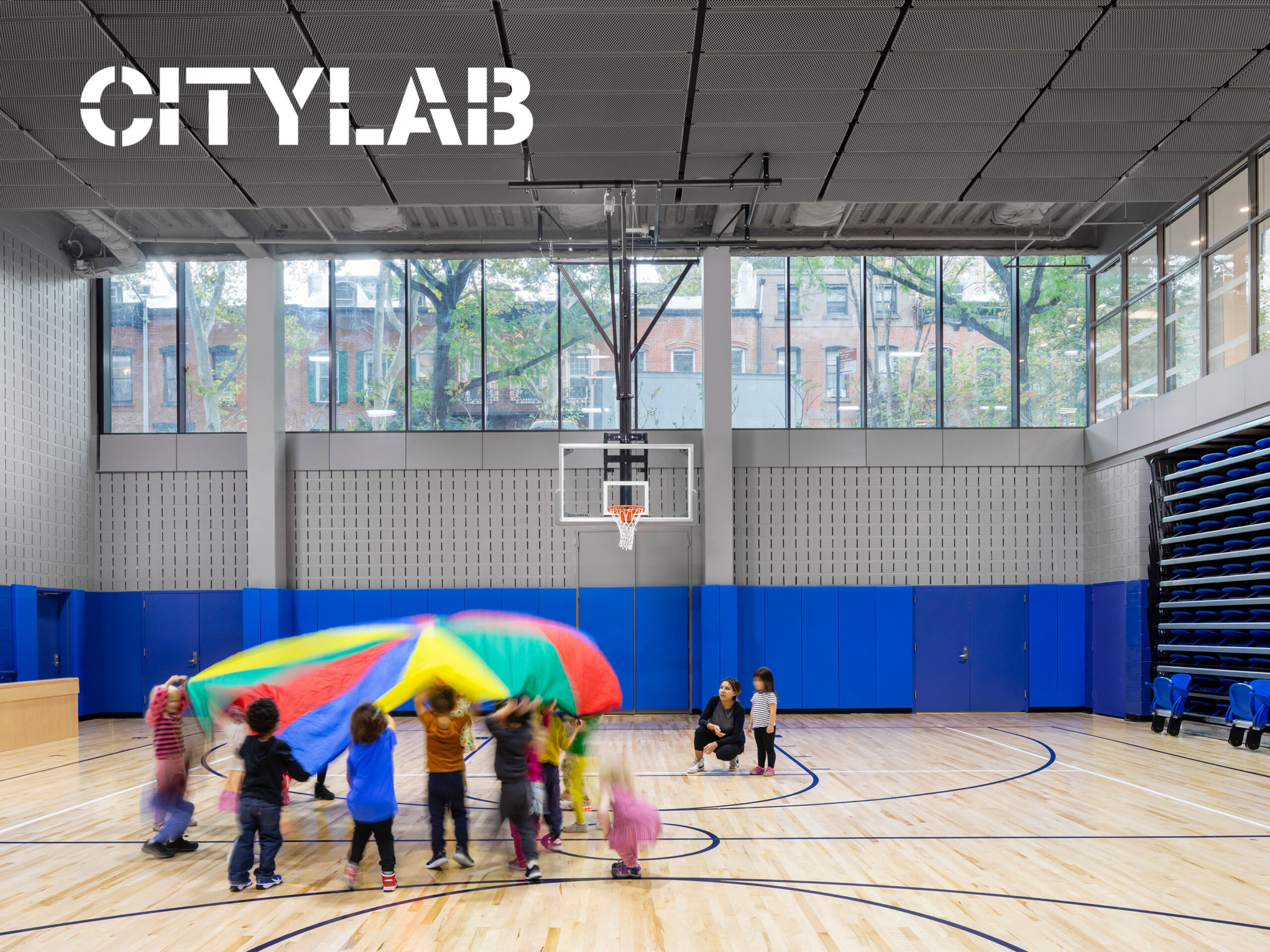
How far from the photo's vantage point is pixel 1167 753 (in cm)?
1323

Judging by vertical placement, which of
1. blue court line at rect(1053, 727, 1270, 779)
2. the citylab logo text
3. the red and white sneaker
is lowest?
blue court line at rect(1053, 727, 1270, 779)

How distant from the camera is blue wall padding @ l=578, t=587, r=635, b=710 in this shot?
1894 cm

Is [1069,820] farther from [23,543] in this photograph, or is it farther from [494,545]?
[23,543]

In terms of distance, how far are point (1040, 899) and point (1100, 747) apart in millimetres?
8439

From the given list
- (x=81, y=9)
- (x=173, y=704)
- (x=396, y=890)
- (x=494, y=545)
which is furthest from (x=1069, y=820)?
(x=494, y=545)

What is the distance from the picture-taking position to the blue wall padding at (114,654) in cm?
1902

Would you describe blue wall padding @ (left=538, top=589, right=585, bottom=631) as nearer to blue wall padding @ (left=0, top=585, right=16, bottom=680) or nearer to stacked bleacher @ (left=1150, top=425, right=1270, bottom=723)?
blue wall padding @ (left=0, top=585, right=16, bottom=680)

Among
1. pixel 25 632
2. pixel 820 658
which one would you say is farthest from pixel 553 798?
pixel 25 632

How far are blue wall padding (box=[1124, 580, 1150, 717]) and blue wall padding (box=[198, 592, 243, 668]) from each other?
15.5m

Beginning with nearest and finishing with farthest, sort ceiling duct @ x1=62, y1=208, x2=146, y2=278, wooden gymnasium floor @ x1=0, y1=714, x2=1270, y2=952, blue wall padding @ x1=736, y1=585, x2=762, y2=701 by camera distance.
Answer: wooden gymnasium floor @ x1=0, y1=714, x2=1270, y2=952, ceiling duct @ x1=62, y1=208, x2=146, y2=278, blue wall padding @ x1=736, y1=585, x2=762, y2=701

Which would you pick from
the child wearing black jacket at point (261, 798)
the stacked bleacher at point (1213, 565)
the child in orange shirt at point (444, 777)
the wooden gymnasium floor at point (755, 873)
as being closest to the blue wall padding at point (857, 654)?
the stacked bleacher at point (1213, 565)

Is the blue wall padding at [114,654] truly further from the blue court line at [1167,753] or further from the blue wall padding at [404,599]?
the blue court line at [1167,753]

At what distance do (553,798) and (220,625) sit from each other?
13.1 metres

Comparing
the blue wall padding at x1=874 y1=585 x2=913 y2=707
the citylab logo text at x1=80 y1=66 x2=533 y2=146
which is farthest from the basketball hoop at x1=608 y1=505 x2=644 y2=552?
the citylab logo text at x1=80 y1=66 x2=533 y2=146
